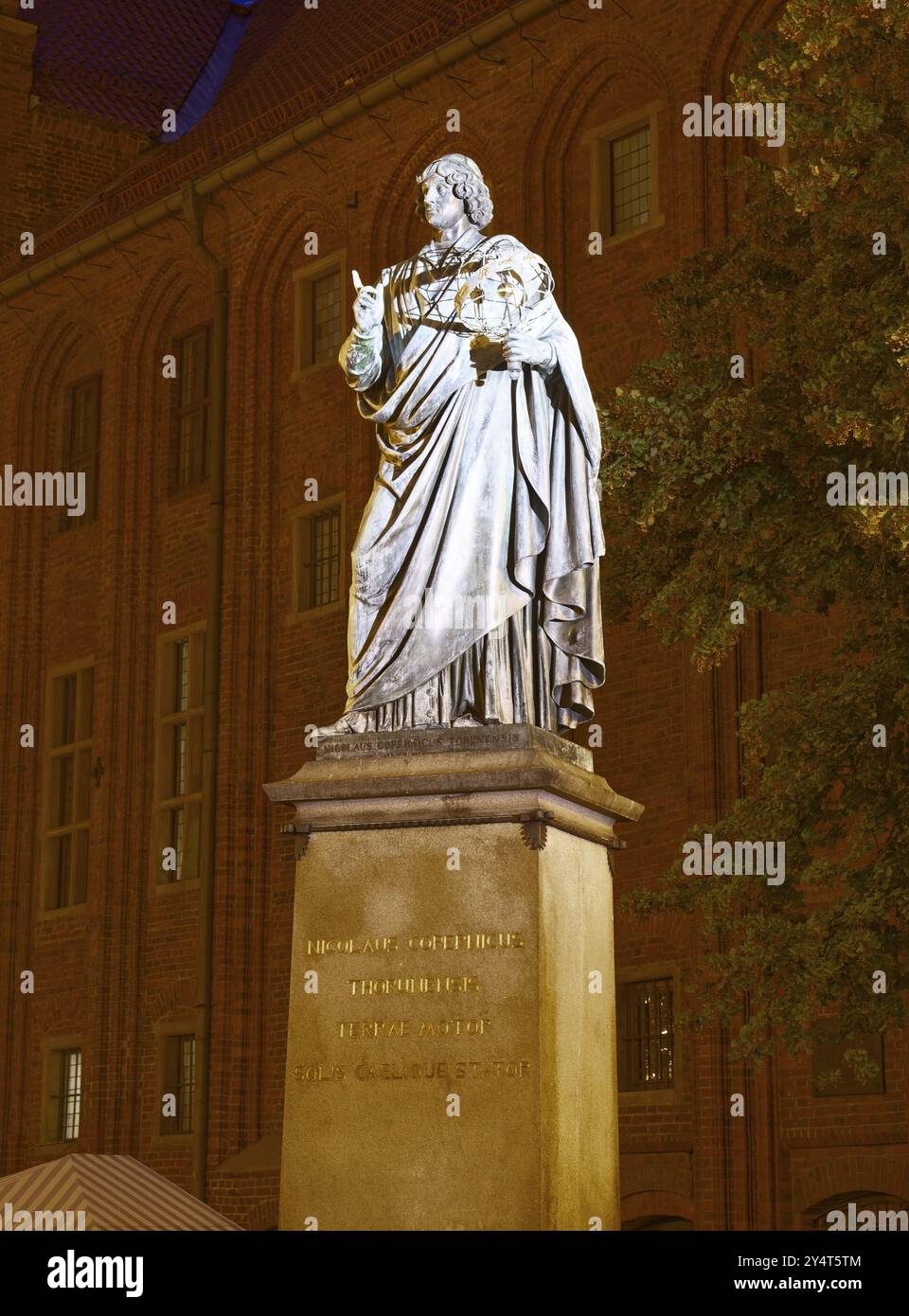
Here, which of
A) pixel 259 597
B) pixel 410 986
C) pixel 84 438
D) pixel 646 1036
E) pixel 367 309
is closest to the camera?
pixel 410 986

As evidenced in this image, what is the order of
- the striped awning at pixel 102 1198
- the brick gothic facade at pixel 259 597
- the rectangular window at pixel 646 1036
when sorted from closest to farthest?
the striped awning at pixel 102 1198 < the brick gothic facade at pixel 259 597 < the rectangular window at pixel 646 1036

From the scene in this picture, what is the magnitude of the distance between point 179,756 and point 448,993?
55.6 ft

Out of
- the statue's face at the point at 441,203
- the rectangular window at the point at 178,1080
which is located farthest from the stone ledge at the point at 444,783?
the rectangular window at the point at 178,1080

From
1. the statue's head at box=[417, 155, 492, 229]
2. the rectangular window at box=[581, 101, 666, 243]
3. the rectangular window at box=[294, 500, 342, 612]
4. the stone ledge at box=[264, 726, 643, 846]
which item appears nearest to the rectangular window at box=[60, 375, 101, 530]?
the rectangular window at box=[294, 500, 342, 612]

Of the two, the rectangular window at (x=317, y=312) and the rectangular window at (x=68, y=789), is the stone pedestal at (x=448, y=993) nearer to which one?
the rectangular window at (x=317, y=312)

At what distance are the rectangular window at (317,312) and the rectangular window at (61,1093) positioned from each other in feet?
26.9

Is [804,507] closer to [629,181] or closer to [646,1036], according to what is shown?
[646,1036]

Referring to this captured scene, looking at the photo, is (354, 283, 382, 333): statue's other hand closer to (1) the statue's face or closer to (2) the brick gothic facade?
(1) the statue's face

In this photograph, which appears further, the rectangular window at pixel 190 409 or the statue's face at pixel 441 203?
the rectangular window at pixel 190 409

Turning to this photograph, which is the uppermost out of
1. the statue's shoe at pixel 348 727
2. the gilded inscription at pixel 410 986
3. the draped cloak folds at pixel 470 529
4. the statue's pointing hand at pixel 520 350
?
the statue's pointing hand at pixel 520 350

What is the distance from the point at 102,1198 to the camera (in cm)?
945

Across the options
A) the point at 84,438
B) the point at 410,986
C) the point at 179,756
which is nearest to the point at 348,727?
the point at 410,986

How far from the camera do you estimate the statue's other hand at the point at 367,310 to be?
28.1 ft

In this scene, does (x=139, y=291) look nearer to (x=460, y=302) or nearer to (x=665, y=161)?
(x=665, y=161)
